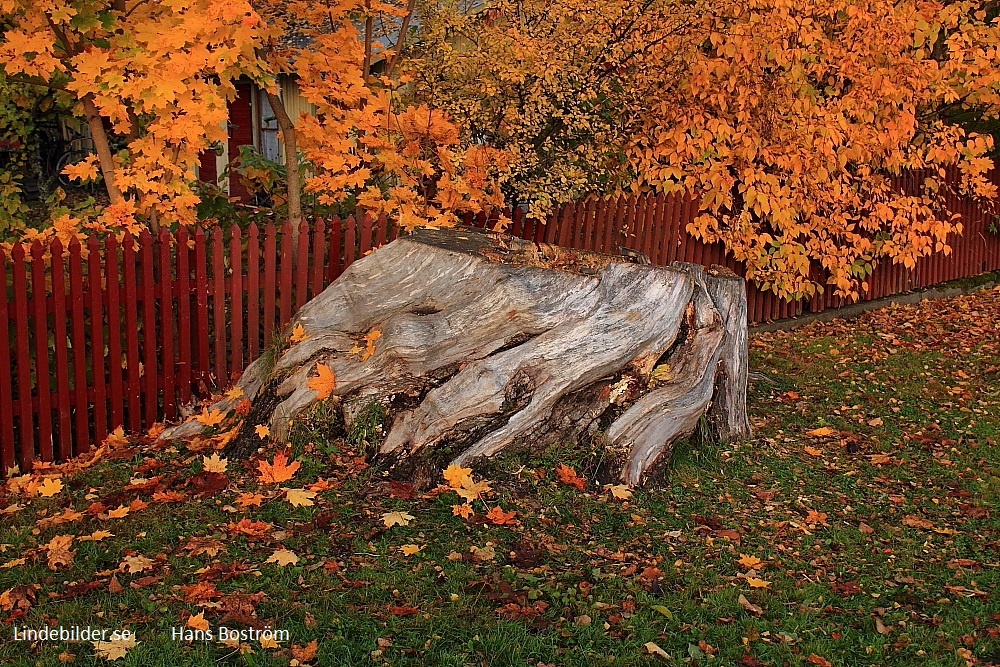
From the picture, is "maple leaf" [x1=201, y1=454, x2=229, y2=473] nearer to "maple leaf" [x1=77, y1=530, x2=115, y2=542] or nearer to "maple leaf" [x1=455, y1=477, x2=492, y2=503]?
"maple leaf" [x1=77, y1=530, x2=115, y2=542]

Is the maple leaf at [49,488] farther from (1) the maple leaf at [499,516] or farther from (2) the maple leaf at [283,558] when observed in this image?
(1) the maple leaf at [499,516]

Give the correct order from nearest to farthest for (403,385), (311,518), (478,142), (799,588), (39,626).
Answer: (39,626)
(799,588)
(311,518)
(403,385)
(478,142)

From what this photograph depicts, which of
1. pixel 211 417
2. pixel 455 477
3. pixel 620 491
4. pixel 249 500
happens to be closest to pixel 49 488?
pixel 211 417

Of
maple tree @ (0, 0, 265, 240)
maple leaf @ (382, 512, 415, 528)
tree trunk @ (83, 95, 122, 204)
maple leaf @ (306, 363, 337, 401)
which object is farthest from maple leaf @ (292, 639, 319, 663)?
tree trunk @ (83, 95, 122, 204)

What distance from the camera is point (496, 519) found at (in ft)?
15.6

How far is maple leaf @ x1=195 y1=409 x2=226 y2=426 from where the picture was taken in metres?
5.78

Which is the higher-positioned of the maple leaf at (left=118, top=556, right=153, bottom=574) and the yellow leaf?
the yellow leaf

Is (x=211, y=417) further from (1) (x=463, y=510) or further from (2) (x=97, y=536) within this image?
(1) (x=463, y=510)

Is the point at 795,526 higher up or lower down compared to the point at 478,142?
lower down

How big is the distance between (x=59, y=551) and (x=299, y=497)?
1.09 meters

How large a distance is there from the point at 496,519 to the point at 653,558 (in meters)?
0.78

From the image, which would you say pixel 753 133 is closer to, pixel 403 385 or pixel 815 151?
pixel 815 151

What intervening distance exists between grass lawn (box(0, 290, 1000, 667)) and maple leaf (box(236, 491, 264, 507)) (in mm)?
39

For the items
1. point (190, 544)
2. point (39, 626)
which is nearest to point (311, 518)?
point (190, 544)
